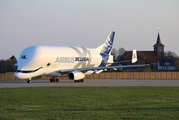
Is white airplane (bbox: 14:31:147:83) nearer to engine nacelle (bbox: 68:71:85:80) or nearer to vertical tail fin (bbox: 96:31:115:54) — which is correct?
engine nacelle (bbox: 68:71:85:80)

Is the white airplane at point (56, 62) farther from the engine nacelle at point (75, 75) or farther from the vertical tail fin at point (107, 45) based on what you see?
the vertical tail fin at point (107, 45)

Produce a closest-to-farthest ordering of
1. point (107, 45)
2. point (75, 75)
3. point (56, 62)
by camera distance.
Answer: point (75, 75)
point (56, 62)
point (107, 45)

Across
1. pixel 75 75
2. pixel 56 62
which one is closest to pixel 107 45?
pixel 56 62

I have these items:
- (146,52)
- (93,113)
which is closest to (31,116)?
(93,113)

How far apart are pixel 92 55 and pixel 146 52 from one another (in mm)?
119779

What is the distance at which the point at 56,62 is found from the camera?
1569 inches

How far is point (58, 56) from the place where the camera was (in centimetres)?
4025

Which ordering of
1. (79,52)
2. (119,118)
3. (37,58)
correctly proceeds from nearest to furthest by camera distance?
(119,118)
(37,58)
(79,52)

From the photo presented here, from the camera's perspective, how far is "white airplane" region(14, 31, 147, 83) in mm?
36656

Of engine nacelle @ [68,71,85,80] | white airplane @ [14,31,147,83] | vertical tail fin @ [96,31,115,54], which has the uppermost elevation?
vertical tail fin @ [96,31,115,54]

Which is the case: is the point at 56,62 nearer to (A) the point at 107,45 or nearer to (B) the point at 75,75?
(B) the point at 75,75

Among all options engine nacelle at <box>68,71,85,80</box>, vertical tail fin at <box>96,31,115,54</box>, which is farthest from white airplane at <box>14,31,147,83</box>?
vertical tail fin at <box>96,31,115,54</box>

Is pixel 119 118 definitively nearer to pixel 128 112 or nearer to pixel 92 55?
pixel 128 112

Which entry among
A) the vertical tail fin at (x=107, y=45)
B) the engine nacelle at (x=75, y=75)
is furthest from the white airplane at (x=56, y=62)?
the vertical tail fin at (x=107, y=45)
